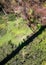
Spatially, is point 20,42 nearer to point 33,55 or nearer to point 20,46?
point 20,46

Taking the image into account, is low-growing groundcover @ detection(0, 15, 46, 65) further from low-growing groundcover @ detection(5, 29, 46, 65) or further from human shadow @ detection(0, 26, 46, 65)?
human shadow @ detection(0, 26, 46, 65)

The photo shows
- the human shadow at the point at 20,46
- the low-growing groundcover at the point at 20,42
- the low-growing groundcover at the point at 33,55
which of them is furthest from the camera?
the human shadow at the point at 20,46

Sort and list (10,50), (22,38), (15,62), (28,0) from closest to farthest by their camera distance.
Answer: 1. (15,62)
2. (10,50)
3. (22,38)
4. (28,0)

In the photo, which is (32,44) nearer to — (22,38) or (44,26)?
(22,38)

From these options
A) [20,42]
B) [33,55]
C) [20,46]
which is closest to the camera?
[33,55]

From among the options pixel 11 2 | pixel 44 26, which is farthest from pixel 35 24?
pixel 11 2

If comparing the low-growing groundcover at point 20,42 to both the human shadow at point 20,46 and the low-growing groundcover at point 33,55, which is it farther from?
the human shadow at point 20,46

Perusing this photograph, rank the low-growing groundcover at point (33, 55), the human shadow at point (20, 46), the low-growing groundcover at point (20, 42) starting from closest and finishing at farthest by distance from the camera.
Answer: the low-growing groundcover at point (33, 55), the low-growing groundcover at point (20, 42), the human shadow at point (20, 46)

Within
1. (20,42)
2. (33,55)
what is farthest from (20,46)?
(33,55)

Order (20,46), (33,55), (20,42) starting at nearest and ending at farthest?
(33,55) → (20,46) → (20,42)

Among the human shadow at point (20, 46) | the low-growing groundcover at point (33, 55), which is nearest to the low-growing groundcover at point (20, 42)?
the low-growing groundcover at point (33, 55)

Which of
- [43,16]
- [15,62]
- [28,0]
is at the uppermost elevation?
[28,0]
